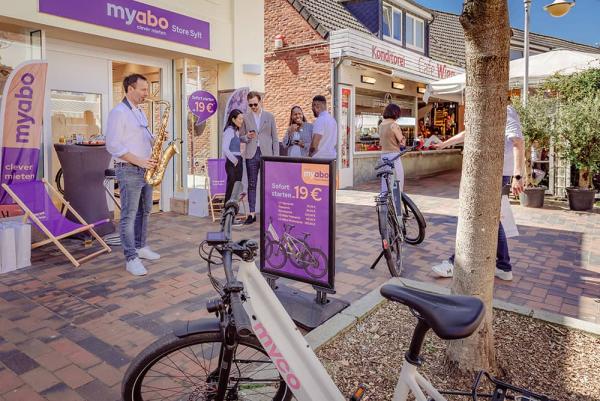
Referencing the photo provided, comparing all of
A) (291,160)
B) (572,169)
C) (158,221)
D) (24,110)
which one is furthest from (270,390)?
(572,169)

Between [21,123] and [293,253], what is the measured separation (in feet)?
11.4

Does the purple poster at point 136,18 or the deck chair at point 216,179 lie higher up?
the purple poster at point 136,18

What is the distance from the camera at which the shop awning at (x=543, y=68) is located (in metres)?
9.45

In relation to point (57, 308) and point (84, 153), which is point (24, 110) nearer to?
point (84, 153)

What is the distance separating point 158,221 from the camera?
7.25 meters

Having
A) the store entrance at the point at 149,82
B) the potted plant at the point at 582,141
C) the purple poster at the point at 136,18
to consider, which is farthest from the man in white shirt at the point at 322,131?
the potted plant at the point at 582,141

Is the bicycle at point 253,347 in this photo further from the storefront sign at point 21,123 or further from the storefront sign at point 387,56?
the storefront sign at point 387,56

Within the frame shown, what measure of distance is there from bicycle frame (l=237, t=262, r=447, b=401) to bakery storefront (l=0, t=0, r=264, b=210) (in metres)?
5.34

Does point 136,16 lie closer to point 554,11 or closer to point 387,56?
point 387,56

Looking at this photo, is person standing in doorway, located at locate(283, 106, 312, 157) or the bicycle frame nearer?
the bicycle frame

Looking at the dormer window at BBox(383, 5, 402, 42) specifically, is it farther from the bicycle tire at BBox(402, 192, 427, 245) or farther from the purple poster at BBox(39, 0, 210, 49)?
the bicycle tire at BBox(402, 192, 427, 245)

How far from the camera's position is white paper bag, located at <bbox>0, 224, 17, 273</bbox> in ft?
15.0

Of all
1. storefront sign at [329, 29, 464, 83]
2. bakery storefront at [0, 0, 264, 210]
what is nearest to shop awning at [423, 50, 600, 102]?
storefront sign at [329, 29, 464, 83]

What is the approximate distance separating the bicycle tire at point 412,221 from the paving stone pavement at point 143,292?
6.7 inches
